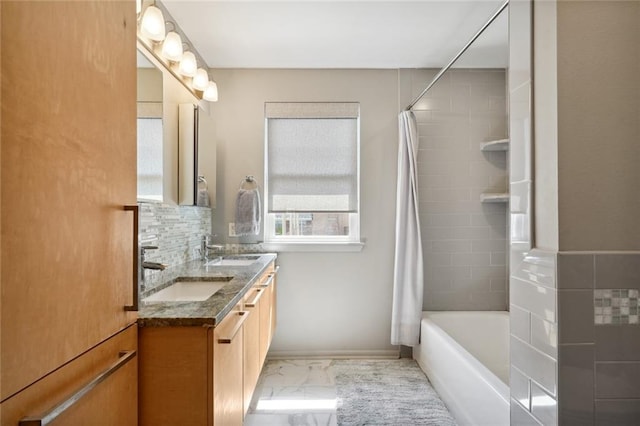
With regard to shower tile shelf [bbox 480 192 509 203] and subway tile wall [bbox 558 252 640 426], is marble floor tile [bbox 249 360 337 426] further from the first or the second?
shower tile shelf [bbox 480 192 509 203]

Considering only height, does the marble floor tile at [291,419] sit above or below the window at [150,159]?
below

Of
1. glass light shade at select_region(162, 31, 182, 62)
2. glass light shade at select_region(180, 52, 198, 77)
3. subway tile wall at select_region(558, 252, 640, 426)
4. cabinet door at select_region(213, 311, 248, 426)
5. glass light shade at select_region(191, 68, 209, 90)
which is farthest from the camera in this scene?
glass light shade at select_region(191, 68, 209, 90)

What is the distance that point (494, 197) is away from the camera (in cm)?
295

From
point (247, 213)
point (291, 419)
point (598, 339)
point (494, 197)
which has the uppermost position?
point (494, 197)

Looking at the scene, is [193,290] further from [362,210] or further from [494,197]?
[494,197]

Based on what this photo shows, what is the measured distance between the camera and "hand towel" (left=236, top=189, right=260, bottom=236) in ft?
9.90

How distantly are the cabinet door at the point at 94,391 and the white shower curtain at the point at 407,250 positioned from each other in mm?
2276

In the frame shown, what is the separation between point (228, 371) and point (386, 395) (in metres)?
1.52

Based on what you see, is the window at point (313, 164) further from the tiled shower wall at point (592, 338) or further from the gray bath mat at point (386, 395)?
the tiled shower wall at point (592, 338)

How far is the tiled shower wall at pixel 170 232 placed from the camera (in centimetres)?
197

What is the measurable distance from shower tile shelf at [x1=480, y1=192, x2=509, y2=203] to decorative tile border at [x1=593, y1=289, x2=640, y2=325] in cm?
180

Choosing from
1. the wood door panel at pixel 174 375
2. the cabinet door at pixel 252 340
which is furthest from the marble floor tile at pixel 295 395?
the wood door panel at pixel 174 375

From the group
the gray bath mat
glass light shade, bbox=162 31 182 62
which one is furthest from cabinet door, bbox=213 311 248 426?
glass light shade, bbox=162 31 182 62

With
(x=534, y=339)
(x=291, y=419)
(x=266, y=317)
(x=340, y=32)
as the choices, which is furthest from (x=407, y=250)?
(x=534, y=339)
